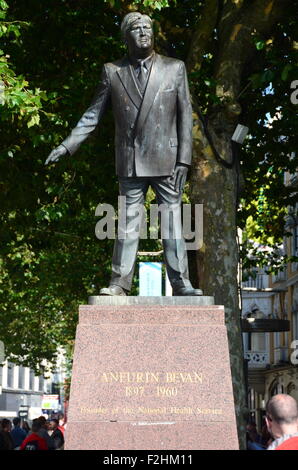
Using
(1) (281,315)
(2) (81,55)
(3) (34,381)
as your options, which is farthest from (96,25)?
(3) (34,381)

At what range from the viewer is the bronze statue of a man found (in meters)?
10.6

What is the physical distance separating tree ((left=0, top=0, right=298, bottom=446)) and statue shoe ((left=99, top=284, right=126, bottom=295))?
5851 mm

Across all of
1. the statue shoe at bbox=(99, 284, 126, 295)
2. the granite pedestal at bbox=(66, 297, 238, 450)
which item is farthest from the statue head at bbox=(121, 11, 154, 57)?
the granite pedestal at bbox=(66, 297, 238, 450)

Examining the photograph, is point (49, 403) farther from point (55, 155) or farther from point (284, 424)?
point (284, 424)

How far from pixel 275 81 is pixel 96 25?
14.0 ft

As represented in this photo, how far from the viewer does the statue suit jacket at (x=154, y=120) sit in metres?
10.6

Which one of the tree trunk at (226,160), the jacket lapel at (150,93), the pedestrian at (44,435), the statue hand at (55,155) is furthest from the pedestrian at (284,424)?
the pedestrian at (44,435)

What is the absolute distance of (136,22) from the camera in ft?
34.7

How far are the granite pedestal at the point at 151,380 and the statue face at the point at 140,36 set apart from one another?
2.59 m

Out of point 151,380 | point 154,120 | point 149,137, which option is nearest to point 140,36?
point 154,120

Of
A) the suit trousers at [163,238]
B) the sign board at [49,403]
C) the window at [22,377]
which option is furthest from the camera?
the window at [22,377]

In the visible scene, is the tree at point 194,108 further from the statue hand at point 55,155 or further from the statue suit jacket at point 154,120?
the statue suit jacket at point 154,120

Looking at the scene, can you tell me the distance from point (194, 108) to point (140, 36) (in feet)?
22.9
